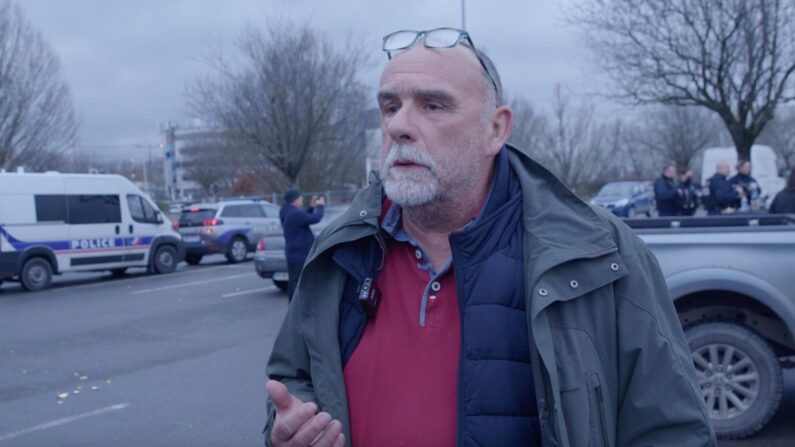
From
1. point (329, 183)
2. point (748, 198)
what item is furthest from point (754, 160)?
point (329, 183)

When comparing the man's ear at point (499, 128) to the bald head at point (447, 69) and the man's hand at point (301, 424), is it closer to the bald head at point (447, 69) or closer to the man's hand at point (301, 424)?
the bald head at point (447, 69)

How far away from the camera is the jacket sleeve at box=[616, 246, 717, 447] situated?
5.99ft

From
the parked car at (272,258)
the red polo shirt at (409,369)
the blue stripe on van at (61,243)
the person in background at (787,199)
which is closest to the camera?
the red polo shirt at (409,369)

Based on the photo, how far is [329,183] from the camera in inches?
1249

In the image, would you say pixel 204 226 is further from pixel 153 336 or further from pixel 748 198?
pixel 748 198

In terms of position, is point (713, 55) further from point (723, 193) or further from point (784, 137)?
point (784, 137)

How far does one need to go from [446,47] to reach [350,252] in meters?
0.64

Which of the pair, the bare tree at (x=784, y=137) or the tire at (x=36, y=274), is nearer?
the tire at (x=36, y=274)

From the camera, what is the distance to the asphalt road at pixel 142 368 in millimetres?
5934

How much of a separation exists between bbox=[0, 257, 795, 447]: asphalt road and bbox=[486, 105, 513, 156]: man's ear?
385 cm

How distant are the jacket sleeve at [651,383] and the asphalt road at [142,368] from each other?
3.73 meters

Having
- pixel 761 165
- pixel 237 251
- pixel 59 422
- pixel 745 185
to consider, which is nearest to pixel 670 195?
pixel 745 185

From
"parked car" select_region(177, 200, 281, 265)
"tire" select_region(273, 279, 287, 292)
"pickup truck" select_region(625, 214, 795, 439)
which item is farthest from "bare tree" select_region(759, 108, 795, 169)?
"pickup truck" select_region(625, 214, 795, 439)

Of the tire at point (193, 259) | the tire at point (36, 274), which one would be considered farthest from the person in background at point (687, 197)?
the tire at point (193, 259)
